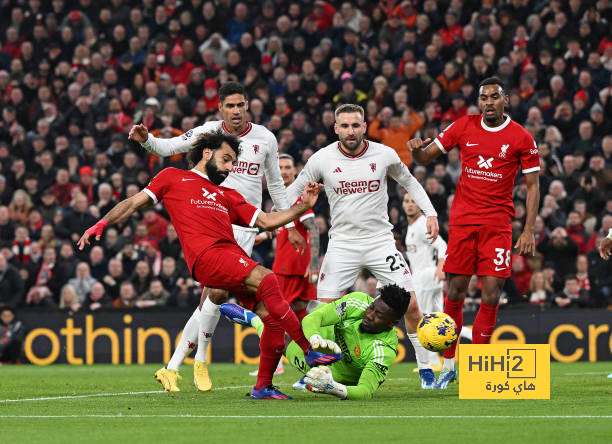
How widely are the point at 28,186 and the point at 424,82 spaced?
24.7 feet

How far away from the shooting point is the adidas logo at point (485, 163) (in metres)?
10.1

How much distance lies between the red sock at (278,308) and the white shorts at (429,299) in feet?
22.7

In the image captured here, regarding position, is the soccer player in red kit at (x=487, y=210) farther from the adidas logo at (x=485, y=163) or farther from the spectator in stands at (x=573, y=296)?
the spectator in stands at (x=573, y=296)

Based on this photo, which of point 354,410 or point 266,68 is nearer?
point 354,410

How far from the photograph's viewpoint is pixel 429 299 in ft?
50.4

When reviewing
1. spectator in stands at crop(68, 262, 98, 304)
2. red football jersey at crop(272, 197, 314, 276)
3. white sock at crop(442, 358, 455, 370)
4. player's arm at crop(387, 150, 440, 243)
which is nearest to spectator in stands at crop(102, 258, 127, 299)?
spectator in stands at crop(68, 262, 98, 304)

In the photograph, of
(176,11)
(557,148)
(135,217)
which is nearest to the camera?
(557,148)

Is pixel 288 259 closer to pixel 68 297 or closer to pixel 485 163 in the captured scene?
pixel 485 163

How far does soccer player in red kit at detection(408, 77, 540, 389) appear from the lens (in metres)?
10.0

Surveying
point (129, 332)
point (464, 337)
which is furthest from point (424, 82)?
point (129, 332)

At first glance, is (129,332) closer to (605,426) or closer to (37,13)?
(37,13)

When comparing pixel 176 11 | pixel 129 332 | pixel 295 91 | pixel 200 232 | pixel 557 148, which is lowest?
pixel 129 332

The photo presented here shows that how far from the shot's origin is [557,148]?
18562mm

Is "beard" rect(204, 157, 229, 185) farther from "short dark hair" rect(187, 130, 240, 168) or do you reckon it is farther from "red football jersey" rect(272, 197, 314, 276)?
"red football jersey" rect(272, 197, 314, 276)
